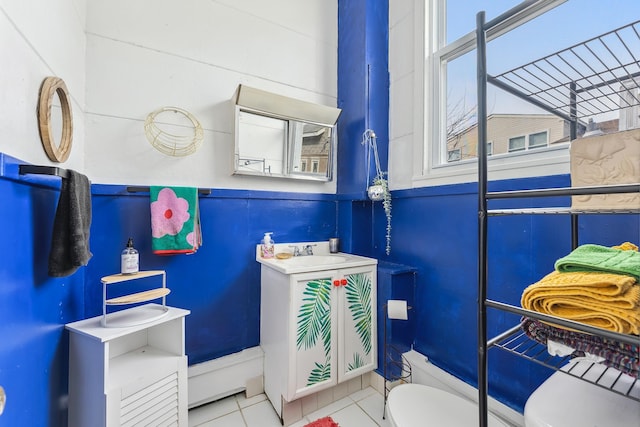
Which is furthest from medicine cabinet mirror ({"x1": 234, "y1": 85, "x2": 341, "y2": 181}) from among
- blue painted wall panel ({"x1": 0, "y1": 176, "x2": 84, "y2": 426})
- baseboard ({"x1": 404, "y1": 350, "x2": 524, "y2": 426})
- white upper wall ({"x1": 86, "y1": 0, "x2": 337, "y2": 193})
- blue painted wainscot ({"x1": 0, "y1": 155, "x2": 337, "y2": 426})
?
baseboard ({"x1": 404, "y1": 350, "x2": 524, "y2": 426})

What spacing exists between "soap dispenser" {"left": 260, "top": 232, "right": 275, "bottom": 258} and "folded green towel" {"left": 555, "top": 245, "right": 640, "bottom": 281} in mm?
1499

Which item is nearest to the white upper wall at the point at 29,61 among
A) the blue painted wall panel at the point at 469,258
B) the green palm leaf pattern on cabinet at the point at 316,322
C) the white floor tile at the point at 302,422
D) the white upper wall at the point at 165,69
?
the white upper wall at the point at 165,69

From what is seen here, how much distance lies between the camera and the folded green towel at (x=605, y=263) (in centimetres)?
57

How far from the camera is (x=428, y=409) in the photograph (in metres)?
1.21

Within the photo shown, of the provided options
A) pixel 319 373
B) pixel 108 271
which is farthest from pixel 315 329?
pixel 108 271

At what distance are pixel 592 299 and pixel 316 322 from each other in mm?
1224

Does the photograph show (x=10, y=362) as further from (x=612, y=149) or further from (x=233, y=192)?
(x=612, y=149)

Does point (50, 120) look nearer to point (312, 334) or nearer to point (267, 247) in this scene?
point (267, 247)

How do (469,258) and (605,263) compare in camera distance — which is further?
(469,258)

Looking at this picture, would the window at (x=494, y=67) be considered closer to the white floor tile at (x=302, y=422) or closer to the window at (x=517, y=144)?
the window at (x=517, y=144)

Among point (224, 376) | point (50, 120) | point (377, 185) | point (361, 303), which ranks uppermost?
point (50, 120)

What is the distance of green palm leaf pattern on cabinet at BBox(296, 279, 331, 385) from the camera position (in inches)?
59.0

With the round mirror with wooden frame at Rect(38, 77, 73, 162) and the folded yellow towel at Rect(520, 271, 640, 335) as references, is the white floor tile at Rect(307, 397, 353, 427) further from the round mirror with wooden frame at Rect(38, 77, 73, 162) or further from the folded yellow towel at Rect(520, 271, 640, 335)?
the round mirror with wooden frame at Rect(38, 77, 73, 162)

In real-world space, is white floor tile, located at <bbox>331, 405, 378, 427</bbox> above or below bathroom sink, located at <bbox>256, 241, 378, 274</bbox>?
below
